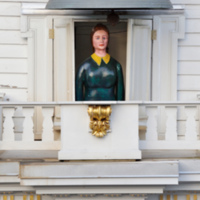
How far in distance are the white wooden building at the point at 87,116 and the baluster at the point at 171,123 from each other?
0.7 inches

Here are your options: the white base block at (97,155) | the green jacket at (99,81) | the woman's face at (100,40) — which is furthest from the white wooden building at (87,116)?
the woman's face at (100,40)

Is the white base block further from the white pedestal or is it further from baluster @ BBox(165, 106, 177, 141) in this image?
baluster @ BBox(165, 106, 177, 141)

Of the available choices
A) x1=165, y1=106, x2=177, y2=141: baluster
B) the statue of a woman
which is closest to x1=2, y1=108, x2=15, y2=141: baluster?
the statue of a woman

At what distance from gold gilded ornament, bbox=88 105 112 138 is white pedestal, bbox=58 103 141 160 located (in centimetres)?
8

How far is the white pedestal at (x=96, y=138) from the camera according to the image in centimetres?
1276

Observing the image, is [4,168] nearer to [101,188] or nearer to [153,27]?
[101,188]

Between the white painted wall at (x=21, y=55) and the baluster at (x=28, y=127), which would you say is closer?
the baluster at (x=28, y=127)

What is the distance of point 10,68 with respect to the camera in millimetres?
14859

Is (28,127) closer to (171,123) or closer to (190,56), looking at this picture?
(171,123)

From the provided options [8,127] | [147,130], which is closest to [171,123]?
[147,130]

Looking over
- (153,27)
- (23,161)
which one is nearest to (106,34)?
(153,27)

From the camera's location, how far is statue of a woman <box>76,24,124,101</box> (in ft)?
45.0

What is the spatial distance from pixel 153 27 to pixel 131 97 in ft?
3.87

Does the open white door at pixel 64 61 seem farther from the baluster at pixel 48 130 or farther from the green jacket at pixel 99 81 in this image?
the baluster at pixel 48 130
